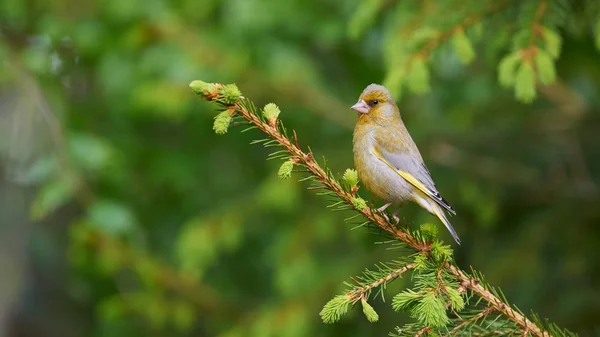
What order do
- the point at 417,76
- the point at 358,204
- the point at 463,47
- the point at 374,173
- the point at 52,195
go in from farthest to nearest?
1. the point at 52,195
2. the point at 417,76
3. the point at 463,47
4. the point at 374,173
5. the point at 358,204

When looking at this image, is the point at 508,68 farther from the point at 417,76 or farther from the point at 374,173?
the point at 374,173

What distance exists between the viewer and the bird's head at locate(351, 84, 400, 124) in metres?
3.89

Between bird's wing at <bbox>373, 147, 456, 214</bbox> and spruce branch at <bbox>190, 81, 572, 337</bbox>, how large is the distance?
72 cm

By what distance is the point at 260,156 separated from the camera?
8.71 metres

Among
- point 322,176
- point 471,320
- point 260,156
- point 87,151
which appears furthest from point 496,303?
point 260,156

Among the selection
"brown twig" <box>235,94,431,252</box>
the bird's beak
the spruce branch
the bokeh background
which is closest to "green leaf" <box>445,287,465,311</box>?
the spruce branch

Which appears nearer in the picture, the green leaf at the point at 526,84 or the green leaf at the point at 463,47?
the green leaf at the point at 526,84

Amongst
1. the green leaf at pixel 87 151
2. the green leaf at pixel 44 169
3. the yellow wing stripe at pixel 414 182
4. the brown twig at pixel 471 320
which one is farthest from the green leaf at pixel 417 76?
the green leaf at pixel 44 169

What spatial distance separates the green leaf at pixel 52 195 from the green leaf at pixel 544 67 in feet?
12.1

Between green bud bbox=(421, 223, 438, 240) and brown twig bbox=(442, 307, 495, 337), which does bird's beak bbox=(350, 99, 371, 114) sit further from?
brown twig bbox=(442, 307, 495, 337)

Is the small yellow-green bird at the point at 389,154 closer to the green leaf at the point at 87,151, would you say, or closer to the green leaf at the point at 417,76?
the green leaf at the point at 417,76

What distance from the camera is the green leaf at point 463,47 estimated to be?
3955 mm

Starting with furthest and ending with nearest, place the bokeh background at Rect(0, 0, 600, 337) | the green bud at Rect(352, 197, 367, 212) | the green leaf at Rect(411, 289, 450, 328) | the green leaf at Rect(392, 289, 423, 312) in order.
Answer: the bokeh background at Rect(0, 0, 600, 337)
the green bud at Rect(352, 197, 367, 212)
the green leaf at Rect(392, 289, 423, 312)
the green leaf at Rect(411, 289, 450, 328)

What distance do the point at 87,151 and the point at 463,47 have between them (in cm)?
357
